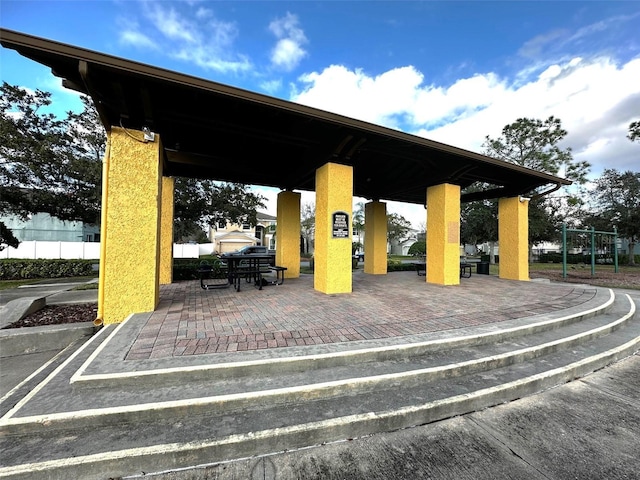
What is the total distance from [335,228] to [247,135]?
298 centimetres

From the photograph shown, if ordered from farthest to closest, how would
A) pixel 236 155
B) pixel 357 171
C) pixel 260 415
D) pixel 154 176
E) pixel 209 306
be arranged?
pixel 357 171 → pixel 236 155 → pixel 209 306 → pixel 154 176 → pixel 260 415

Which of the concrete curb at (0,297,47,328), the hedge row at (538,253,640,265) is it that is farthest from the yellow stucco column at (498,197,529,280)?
the hedge row at (538,253,640,265)

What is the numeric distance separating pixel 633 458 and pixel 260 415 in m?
2.91

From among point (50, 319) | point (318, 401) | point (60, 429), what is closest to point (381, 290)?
point (318, 401)

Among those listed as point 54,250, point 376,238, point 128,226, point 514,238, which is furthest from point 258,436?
point 54,250

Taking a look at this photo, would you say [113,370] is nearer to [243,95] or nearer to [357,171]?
[243,95]

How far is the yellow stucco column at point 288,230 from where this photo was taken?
973 centimetres

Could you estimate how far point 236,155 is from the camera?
8023 millimetres

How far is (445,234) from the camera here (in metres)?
8.65

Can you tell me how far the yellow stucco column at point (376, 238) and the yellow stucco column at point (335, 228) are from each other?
16.4 feet

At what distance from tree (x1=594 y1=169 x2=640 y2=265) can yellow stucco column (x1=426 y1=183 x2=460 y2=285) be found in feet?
80.7

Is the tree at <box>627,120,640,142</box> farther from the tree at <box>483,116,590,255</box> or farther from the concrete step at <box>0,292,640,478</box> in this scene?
the concrete step at <box>0,292,640,478</box>

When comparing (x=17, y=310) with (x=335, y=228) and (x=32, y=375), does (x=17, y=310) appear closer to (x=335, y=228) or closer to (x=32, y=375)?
(x=32, y=375)

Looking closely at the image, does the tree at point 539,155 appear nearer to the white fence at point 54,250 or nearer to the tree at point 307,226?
the tree at point 307,226
